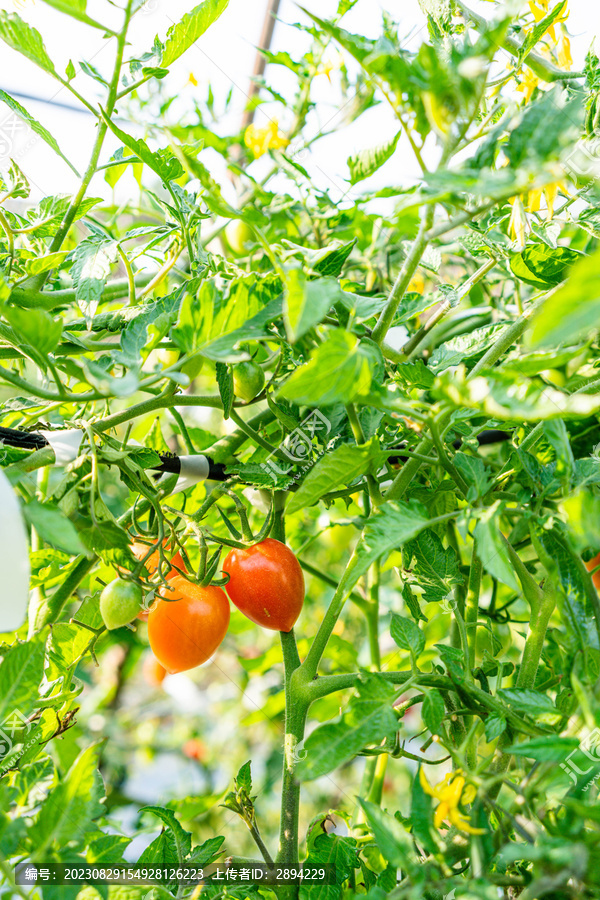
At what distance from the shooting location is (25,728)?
458 mm

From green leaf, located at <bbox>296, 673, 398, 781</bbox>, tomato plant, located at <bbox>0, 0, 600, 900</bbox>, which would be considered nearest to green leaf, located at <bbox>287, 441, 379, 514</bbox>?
tomato plant, located at <bbox>0, 0, 600, 900</bbox>

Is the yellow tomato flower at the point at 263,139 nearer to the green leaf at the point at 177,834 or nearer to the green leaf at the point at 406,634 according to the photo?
the green leaf at the point at 406,634

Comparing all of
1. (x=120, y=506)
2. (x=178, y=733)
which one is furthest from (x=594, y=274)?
(x=178, y=733)

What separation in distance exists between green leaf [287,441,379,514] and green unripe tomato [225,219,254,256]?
0.47 meters

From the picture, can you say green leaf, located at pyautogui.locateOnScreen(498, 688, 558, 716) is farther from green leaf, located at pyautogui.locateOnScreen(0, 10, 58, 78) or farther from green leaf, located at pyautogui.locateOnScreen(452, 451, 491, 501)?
green leaf, located at pyautogui.locateOnScreen(0, 10, 58, 78)

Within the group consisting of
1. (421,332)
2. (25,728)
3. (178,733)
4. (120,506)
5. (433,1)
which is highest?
(433,1)

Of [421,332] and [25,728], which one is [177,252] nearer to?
[421,332]

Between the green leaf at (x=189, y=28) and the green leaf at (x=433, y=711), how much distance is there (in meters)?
0.44

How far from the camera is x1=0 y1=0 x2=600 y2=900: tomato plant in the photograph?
290 mm

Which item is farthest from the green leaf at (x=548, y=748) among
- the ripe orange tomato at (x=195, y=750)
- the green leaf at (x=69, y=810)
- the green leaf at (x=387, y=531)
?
the ripe orange tomato at (x=195, y=750)

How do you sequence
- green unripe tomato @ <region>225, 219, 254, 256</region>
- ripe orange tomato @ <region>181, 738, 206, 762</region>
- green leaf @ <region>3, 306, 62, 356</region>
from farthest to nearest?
ripe orange tomato @ <region>181, 738, 206, 762</region>
green unripe tomato @ <region>225, 219, 254, 256</region>
green leaf @ <region>3, 306, 62, 356</region>

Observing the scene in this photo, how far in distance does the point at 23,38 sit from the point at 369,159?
0.85 feet

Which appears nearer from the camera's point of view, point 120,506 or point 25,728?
point 25,728

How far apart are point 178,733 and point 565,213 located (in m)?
1.82
